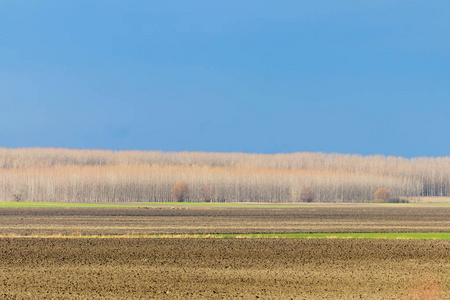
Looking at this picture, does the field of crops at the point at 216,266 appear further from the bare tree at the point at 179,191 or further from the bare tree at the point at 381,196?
the bare tree at the point at 381,196

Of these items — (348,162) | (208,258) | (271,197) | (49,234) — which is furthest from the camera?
(348,162)

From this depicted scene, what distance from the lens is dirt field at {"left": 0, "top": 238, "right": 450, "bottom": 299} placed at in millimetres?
22141

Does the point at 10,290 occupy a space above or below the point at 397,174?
below

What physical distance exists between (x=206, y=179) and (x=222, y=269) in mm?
95010

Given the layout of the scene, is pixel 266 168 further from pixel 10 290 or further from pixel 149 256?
pixel 10 290

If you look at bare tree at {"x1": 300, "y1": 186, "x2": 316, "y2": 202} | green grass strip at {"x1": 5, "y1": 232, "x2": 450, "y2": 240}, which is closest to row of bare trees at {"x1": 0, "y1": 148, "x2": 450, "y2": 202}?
bare tree at {"x1": 300, "y1": 186, "x2": 316, "y2": 202}

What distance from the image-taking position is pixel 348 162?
6230 inches

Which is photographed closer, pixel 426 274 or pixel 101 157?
pixel 426 274

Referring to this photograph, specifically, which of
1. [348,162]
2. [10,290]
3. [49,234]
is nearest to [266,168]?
[348,162]

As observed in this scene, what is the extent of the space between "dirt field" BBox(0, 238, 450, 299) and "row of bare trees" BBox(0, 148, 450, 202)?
259 feet

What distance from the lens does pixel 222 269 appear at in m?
27.3

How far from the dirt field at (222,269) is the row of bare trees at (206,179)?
78.8 m

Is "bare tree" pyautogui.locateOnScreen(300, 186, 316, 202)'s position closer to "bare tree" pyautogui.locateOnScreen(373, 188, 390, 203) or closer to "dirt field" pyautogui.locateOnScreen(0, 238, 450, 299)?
"bare tree" pyautogui.locateOnScreen(373, 188, 390, 203)

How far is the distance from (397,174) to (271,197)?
41.4 m
